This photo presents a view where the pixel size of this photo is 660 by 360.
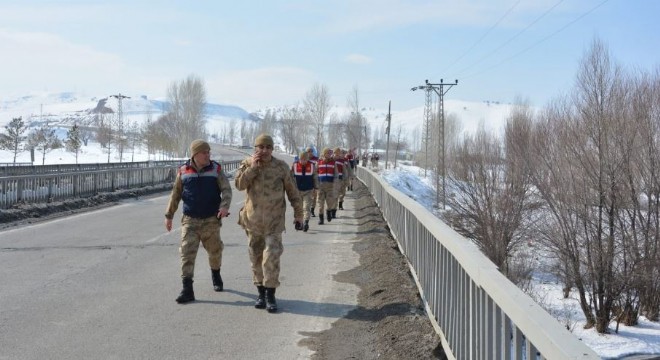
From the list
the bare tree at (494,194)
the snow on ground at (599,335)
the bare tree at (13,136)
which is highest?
the bare tree at (13,136)

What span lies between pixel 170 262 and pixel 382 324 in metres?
4.57

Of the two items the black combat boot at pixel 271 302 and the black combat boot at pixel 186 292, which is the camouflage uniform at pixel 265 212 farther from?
the black combat boot at pixel 186 292

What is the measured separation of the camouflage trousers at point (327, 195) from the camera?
16.1 meters

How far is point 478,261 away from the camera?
13.2 ft

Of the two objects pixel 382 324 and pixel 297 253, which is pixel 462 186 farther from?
pixel 382 324

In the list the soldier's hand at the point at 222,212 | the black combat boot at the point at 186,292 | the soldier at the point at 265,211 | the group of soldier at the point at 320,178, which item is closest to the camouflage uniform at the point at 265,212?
the soldier at the point at 265,211

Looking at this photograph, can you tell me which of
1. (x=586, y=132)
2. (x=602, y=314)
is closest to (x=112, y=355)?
(x=602, y=314)

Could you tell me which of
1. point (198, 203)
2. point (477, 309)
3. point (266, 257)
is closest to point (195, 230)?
point (198, 203)

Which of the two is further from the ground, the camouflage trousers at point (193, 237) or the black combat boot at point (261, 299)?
the camouflage trousers at point (193, 237)

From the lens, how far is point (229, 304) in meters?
7.13

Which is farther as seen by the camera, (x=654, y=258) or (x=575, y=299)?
(x=575, y=299)

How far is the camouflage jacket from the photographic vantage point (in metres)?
6.86

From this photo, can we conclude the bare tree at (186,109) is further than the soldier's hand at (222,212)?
Yes

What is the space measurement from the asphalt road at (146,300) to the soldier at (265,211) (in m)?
0.36
